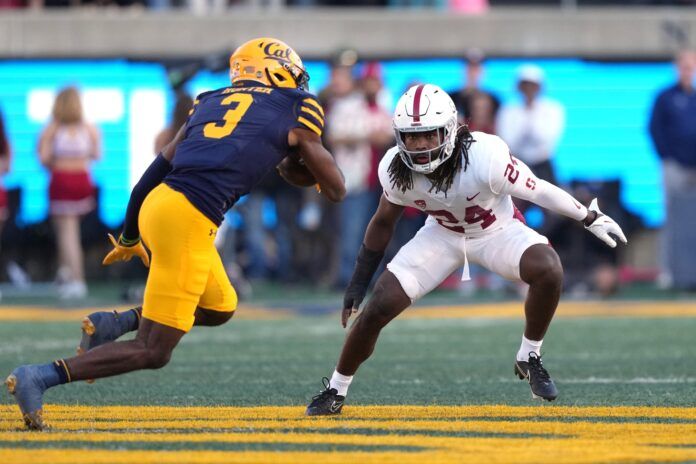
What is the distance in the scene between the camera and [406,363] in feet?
30.3

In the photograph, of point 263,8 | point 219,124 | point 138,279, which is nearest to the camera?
point 219,124

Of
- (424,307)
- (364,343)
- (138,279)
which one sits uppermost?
(364,343)

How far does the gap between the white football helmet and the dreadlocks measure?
58mm

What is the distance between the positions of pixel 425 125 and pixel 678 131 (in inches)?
334

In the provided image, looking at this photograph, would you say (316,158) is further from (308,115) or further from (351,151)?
(351,151)

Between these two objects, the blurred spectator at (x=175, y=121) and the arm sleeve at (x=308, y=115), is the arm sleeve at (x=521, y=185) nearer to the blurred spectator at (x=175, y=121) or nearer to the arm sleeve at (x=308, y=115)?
the arm sleeve at (x=308, y=115)

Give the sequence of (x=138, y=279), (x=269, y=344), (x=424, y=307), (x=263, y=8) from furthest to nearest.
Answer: (x=263, y=8) < (x=138, y=279) < (x=424, y=307) < (x=269, y=344)

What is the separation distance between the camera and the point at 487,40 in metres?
16.8

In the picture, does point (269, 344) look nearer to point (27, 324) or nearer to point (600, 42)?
point (27, 324)

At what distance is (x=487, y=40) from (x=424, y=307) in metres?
4.26

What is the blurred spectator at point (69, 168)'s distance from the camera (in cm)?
1445

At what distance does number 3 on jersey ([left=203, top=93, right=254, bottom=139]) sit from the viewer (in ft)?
21.2

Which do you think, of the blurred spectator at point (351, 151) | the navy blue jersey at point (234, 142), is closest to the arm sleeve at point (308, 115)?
the navy blue jersey at point (234, 142)

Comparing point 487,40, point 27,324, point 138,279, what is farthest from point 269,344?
point 487,40
